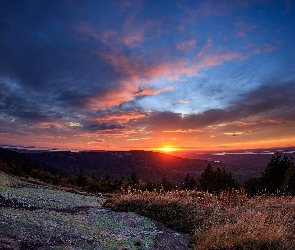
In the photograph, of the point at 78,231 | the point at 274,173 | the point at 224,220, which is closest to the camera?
the point at 78,231

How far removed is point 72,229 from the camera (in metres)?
7.93

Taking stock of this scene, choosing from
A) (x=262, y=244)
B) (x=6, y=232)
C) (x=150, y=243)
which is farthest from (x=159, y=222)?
(x=6, y=232)

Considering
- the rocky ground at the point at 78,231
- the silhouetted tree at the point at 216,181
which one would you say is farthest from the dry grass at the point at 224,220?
the silhouetted tree at the point at 216,181

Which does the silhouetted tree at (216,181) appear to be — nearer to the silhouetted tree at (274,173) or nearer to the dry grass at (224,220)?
the silhouetted tree at (274,173)

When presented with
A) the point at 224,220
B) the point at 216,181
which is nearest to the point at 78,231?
the point at 224,220

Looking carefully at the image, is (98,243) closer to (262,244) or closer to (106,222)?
(106,222)

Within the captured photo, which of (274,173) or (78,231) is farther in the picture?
(274,173)

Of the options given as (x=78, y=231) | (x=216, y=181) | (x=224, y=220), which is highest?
(x=78, y=231)

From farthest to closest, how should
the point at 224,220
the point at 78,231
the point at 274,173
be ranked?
A: the point at 274,173 < the point at 224,220 < the point at 78,231

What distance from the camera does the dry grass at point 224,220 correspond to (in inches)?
287

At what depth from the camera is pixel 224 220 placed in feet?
34.9

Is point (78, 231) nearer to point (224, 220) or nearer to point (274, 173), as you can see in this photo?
point (224, 220)

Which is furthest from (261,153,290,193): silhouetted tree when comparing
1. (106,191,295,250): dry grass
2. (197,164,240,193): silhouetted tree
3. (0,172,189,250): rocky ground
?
(0,172,189,250): rocky ground

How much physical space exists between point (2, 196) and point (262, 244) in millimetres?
9917
